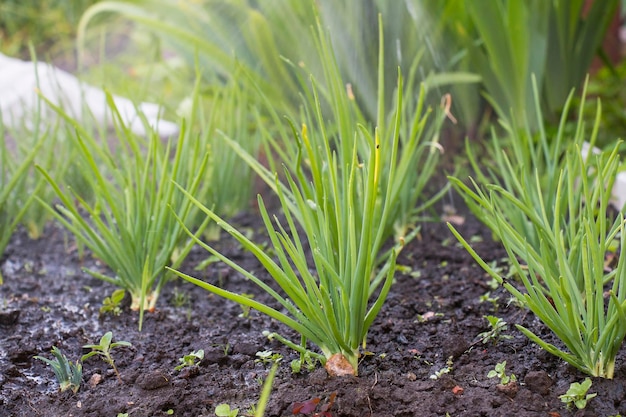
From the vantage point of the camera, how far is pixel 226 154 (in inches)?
79.7

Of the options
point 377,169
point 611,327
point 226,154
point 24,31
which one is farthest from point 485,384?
point 24,31

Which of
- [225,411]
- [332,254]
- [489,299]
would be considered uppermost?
[332,254]

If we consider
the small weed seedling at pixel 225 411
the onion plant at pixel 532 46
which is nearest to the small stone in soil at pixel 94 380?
the small weed seedling at pixel 225 411

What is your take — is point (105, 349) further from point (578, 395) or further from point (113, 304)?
point (578, 395)

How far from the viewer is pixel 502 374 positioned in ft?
3.74

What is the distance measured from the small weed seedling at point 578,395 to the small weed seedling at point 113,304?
0.94 metres

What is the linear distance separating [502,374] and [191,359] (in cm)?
55

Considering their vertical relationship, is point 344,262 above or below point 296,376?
above

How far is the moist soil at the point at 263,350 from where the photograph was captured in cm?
108

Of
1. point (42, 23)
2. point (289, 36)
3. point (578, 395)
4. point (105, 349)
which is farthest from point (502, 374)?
point (42, 23)

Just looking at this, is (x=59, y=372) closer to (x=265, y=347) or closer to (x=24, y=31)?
(x=265, y=347)

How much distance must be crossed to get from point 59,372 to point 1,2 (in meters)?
5.76

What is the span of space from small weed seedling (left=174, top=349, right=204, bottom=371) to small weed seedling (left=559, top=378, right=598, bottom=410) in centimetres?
63

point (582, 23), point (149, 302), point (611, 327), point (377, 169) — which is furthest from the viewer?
point (582, 23)
